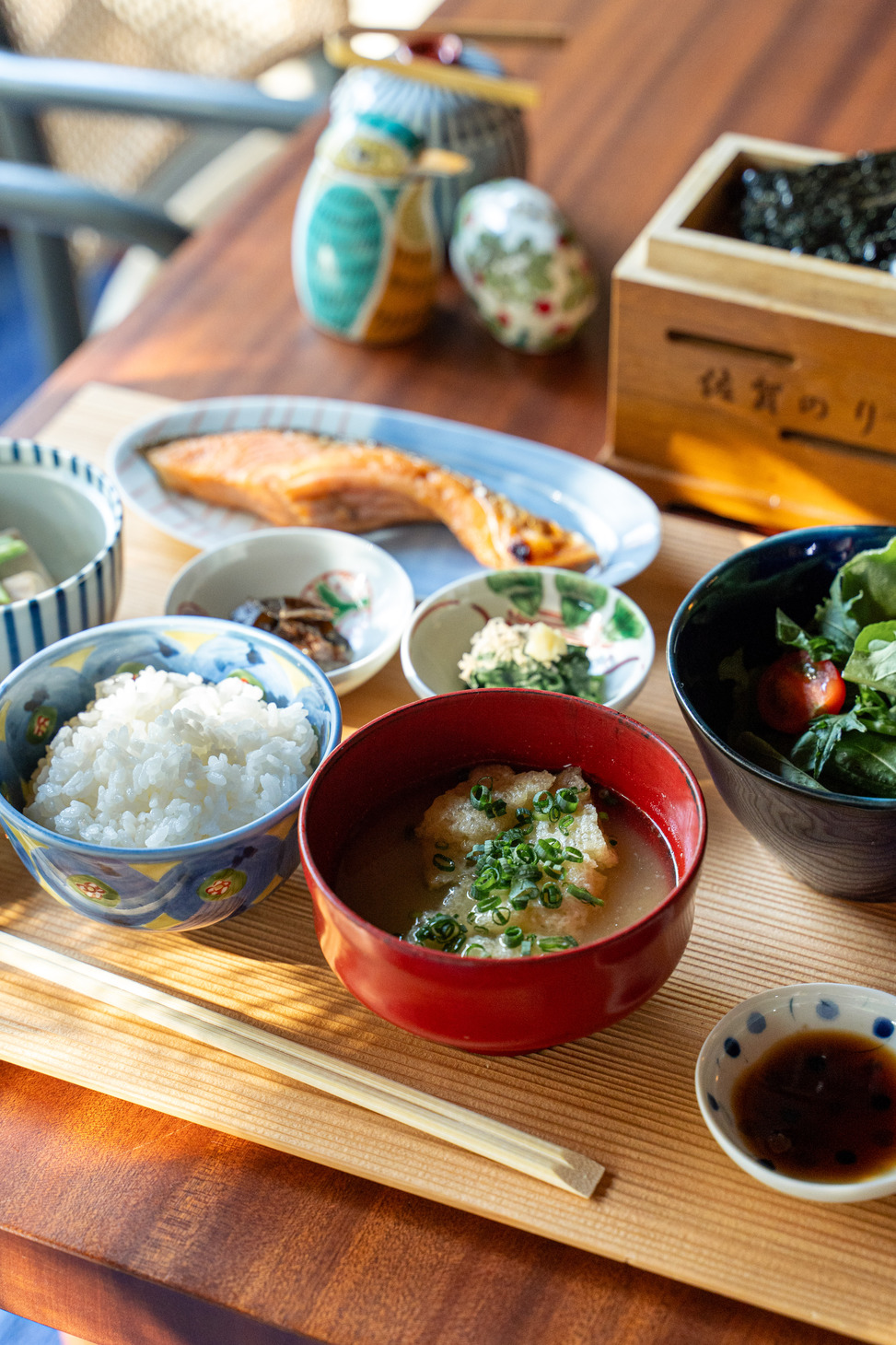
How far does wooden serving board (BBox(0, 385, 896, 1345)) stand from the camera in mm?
928

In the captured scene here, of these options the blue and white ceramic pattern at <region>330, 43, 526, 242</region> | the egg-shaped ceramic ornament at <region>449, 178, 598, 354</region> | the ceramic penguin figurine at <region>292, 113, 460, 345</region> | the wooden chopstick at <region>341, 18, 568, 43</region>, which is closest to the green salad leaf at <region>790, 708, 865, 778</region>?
the egg-shaped ceramic ornament at <region>449, 178, 598, 354</region>

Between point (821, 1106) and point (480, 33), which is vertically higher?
point (480, 33)

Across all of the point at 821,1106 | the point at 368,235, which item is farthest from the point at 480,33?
the point at 821,1106

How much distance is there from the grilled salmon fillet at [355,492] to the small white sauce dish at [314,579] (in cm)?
12

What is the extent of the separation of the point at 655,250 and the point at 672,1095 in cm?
113

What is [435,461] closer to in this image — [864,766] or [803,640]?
[803,640]

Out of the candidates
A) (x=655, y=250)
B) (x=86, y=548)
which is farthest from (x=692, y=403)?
(x=86, y=548)

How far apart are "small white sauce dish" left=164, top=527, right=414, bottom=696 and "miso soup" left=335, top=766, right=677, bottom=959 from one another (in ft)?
1.33

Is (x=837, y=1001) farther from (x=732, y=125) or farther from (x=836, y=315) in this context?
(x=732, y=125)

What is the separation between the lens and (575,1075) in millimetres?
1054

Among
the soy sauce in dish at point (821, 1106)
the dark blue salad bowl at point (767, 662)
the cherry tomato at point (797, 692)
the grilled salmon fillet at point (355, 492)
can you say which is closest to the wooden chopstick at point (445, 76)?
the grilled salmon fillet at point (355, 492)

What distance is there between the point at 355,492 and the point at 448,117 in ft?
2.74

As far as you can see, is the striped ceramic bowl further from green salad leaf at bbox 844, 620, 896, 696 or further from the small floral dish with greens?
green salad leaf at bbox 844, 620, 896, 696

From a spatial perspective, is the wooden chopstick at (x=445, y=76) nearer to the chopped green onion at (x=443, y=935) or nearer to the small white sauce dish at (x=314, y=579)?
the small white sauce dish at (x=314, y=579)
